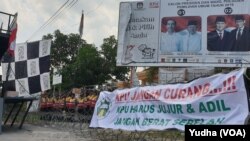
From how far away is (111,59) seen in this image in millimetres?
48656

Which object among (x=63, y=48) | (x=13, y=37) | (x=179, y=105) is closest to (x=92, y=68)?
(x=63, y=48)

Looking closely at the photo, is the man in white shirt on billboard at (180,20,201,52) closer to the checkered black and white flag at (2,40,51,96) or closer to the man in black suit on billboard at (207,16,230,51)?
the man in black suit on billboard at (207,16,230,51)

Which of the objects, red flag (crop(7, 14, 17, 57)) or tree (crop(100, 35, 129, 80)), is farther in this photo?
tree (crop(100, 35, 129, 80))

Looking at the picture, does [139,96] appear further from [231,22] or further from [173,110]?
[231,22]

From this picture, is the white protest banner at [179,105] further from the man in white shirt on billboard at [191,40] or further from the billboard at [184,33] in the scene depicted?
the man in white shirt on billboard at [191,40]

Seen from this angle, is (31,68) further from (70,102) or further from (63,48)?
(63,48)

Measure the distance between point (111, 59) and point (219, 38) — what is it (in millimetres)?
34011

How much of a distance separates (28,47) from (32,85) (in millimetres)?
1505

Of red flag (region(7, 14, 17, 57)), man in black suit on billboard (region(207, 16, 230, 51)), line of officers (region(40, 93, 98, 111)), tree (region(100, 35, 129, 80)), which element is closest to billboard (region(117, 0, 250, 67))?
man in black suit on billboard (region(207, 16, 230, 51))

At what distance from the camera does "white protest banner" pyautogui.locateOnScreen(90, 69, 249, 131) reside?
8039 millimetres

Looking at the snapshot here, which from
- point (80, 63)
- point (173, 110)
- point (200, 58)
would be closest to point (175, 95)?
point (173, 110)

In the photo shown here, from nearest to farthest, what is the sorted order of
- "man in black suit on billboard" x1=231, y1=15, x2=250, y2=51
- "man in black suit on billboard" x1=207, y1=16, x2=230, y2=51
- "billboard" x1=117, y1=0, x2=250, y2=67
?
"man in black suit on billboard" x1=231, y1=15, x2=250, y2=51 < "billboard" x1=117, y1=0, x2=250, y2=67 < "man in black suit on billboard" x1=207, y1=16, x2=230, y2=51

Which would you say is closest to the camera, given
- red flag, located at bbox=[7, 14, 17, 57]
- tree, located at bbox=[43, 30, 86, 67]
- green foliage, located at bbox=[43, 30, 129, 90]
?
red flag, located at bbox=[7, 14, 17, 57]

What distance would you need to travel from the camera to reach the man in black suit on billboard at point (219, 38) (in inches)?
585
